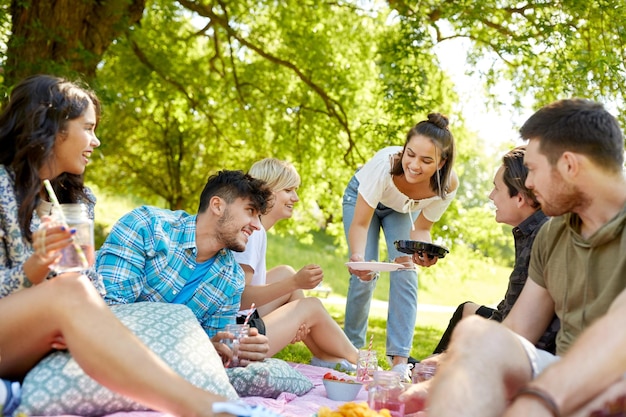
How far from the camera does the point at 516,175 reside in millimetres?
4238

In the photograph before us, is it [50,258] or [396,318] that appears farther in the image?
[396,318]

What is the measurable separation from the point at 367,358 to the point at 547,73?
584 cm

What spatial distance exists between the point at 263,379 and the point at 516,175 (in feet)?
5.73

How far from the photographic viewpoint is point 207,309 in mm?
4172

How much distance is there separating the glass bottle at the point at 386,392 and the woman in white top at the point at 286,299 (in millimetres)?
1360

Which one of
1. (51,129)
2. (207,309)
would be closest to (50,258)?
(51,129)

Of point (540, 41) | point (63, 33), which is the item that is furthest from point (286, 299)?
point (540, 41)

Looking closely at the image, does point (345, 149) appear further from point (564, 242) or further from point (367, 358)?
point (564, 242)

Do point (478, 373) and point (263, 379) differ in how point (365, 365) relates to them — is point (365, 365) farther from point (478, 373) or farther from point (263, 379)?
point (478, 373)

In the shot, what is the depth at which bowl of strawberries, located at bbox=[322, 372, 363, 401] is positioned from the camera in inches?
155

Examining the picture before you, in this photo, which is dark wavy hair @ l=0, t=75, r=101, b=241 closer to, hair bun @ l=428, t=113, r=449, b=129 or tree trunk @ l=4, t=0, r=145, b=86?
hair bun @ l=428, t=113, r=449, b=129

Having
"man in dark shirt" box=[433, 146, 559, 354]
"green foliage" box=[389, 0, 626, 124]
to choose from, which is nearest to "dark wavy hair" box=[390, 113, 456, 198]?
"man in dark shirt" box=[433, 146, 559, 354]

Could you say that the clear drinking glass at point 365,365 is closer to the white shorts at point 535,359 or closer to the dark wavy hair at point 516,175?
the dark wavy hair at point 516,175

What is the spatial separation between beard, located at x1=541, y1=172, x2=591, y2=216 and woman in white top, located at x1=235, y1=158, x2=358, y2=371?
6.80 feet
